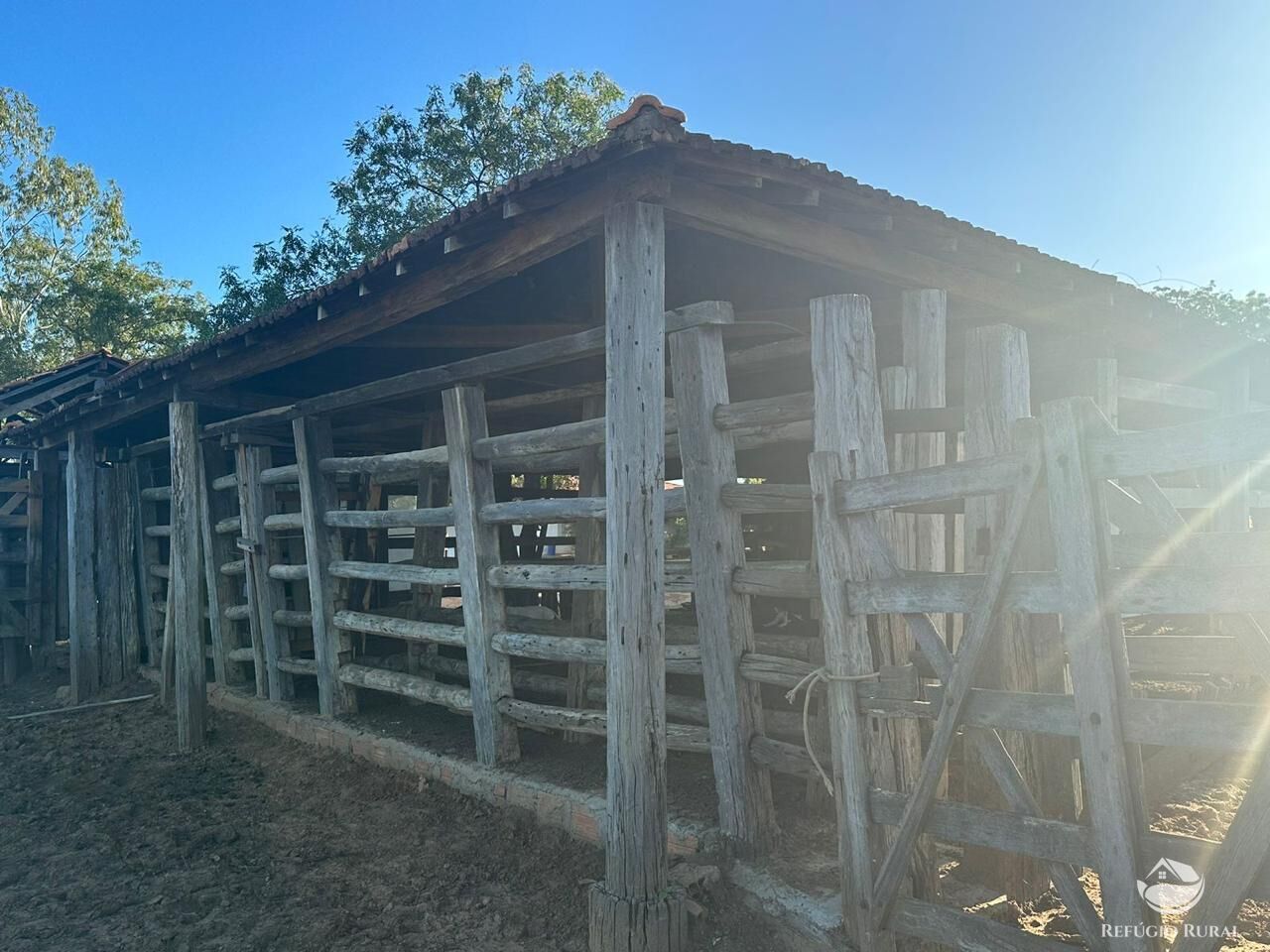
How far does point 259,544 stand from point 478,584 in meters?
3.15

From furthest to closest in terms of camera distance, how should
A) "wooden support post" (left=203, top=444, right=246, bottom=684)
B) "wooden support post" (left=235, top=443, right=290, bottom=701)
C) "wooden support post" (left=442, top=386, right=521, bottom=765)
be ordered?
1. "wooden support post" (left=203, top=444, right=246, bottom=684)
2. "wooden support post" (left=235, top=443, right=290, bottom=701)
3. "wooden support post" (left=442, top=386, right=521, bottom=765)

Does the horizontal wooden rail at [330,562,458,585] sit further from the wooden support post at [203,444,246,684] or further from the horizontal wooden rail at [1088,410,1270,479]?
the horizontal wooden rail at [1088,410,1270,479]

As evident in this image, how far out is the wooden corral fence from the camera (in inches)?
85.7

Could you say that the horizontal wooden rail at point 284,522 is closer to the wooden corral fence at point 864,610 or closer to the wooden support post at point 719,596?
the wooden corral fence at point 864,610

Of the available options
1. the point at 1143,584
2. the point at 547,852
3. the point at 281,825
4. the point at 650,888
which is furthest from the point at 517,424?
the point at 1143,584

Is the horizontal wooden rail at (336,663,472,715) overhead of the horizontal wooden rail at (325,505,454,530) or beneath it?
beneath

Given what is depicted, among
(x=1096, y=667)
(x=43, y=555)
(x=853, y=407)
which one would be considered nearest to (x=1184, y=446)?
(x=1096, y=667)

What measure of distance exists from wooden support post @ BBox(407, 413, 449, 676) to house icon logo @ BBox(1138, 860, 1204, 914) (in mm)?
4852

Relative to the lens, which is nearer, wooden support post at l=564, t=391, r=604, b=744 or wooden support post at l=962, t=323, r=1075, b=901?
wooden support post at l=962, t=323, r=1075, b=901

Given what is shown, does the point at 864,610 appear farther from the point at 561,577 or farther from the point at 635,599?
the point at 561,577

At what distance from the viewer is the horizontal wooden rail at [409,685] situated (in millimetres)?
5383

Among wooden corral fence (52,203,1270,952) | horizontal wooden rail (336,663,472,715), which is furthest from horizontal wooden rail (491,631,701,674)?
horizontal wooden rail (336,663,472,715)

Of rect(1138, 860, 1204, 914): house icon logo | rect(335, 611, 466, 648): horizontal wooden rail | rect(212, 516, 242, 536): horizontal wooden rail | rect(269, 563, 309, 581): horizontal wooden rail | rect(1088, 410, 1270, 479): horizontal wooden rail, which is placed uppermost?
rect(1088, 410, 1270, 479): horizontal wooden rail

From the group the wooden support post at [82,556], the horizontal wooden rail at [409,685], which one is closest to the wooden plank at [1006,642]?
the horizontal wooden rail at [409,685]
